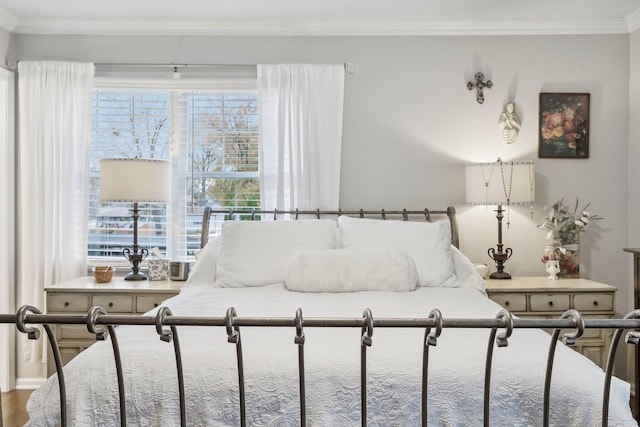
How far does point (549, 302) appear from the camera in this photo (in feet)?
11.2

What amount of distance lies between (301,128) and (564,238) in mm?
1872

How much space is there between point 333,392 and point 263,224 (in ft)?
6.02

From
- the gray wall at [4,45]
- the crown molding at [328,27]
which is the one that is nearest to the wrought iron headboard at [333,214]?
the crown molding at [328,27]

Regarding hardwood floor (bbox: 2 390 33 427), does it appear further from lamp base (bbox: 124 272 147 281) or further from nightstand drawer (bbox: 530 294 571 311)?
nightstand drawer (bbox: 530 294 571 311)

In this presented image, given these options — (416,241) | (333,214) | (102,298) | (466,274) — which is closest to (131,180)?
(102,298)

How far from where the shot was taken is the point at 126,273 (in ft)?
13.1

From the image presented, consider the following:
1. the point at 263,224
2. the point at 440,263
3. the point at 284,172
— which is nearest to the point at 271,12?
the point at 284,172

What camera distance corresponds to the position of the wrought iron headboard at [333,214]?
3787 millimetres

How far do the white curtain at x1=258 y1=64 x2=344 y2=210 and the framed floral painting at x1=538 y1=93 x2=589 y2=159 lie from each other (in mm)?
1380

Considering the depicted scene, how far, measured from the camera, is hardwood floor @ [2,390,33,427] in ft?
10.6

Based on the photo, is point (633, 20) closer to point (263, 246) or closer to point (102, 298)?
point (263, 246)

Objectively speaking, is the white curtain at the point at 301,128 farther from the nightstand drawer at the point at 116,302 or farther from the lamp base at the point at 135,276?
the nightstand drawer at the point at 116,302

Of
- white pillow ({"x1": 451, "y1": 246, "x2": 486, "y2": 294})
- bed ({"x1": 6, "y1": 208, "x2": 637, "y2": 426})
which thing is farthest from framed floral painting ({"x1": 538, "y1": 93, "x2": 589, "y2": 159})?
bed ({"x1": 6, "y1": 208, "x2": 637, "y2": 426})

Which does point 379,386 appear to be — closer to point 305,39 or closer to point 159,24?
point 305,39
